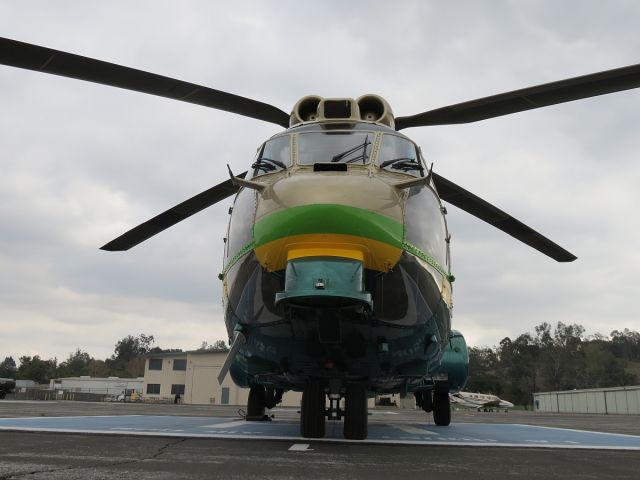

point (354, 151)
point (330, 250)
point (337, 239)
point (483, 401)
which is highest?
point (354, 151)

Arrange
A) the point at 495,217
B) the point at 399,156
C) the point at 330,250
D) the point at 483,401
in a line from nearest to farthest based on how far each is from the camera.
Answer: the point at 330,250 < the point at 399,156 < the point at 495,217 < the point at 483,401

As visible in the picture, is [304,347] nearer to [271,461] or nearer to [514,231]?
[271,461]

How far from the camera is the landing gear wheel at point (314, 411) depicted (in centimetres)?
737

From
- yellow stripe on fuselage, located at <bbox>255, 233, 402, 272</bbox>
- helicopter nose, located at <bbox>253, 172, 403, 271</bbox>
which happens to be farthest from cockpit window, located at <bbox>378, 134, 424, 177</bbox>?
yellow stripe on fuselage, located at <bbox>255, 233, 402, 272</bbox>

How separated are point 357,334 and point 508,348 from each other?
111m

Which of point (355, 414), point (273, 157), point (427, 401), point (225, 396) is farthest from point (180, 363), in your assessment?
point (273, 157)

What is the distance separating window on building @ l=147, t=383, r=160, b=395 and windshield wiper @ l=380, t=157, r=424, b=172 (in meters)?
61.7

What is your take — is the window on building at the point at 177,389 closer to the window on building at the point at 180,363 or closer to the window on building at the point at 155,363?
the window on building at the point at 180,363

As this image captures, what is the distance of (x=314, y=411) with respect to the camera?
24.2ft

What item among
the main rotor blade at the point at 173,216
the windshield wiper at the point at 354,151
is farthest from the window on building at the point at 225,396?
the windshield wiper at the point at 354,151

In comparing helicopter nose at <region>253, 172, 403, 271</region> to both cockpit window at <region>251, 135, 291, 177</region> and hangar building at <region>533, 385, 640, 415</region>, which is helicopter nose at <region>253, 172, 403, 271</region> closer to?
cockpit window at <region>251, 135, 291, 177</region>

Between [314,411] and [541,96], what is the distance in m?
5.02

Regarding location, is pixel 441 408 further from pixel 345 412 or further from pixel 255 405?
pixel 345 412

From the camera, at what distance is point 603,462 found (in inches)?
206
